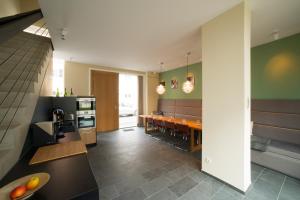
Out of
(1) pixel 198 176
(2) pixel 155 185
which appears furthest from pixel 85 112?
(1) pixel 198 176

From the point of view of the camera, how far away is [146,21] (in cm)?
243

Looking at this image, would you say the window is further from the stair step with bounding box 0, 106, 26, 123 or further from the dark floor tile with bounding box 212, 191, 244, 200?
the dark floor tile with bounding box 212, 191, 244, 200

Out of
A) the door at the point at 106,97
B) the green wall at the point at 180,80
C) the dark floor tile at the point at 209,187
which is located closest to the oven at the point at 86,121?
the door at the point at 106,97

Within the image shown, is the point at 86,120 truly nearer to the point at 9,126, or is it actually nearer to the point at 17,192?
the point at 9,126

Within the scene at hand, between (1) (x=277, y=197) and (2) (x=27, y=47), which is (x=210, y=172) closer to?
(1) (x=277, y=197)

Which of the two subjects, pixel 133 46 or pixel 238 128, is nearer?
pixel 238 128

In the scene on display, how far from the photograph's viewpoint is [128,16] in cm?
229

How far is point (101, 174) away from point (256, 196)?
8.60ft

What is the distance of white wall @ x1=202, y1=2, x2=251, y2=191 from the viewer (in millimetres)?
1984

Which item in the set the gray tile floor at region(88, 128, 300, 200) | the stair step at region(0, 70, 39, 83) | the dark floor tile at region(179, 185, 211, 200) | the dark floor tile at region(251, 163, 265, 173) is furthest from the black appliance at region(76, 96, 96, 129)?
the dark floor tile at region(251, 163, 265, 173)

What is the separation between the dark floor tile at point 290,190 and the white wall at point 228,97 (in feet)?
1.70

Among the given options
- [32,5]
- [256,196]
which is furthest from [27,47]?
[256,196]

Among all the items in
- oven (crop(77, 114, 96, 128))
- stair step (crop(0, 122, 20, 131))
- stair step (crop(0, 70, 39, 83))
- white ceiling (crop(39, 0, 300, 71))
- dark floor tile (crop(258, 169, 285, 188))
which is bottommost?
dark floor tile (crop(258, 169, 285, 188))

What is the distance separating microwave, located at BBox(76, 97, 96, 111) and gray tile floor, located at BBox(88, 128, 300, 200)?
1.42 m
